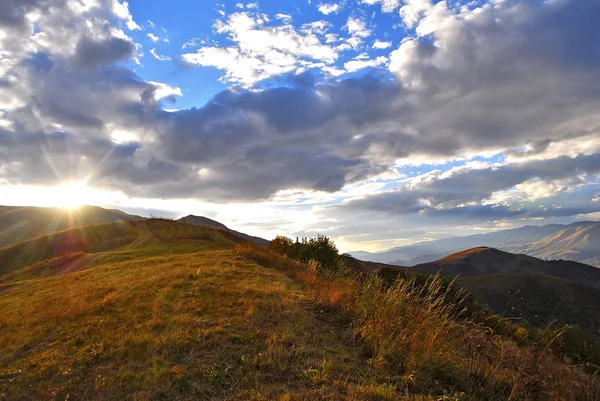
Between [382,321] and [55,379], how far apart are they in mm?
7170

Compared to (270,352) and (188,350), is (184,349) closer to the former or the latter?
(188,350)

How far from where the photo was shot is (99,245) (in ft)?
194

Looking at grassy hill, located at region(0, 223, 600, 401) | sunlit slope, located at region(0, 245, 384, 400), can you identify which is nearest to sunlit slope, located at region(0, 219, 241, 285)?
sunlit slope, located at region(0, 245, 384, 400)

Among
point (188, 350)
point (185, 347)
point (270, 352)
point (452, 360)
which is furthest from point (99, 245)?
point (452, 360)

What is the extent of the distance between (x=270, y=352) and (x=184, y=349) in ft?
7.10

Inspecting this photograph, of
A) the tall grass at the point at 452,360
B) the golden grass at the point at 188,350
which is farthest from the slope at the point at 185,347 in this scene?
the tall grass at the point at 452,360

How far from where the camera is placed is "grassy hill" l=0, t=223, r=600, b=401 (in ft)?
20.9

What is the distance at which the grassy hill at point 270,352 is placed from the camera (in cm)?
636

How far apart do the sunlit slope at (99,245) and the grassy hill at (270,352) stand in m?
24.9

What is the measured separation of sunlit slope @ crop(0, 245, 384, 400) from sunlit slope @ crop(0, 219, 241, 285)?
77.8ft

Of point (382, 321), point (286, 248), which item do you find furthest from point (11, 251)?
point (382, 321)

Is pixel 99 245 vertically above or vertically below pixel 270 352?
below

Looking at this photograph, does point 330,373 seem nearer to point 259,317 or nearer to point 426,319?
Answer: point 426,319

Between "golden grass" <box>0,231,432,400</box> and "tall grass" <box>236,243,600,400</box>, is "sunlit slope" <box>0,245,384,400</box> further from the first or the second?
"tall grass" <box>236,243,600,400</box>
